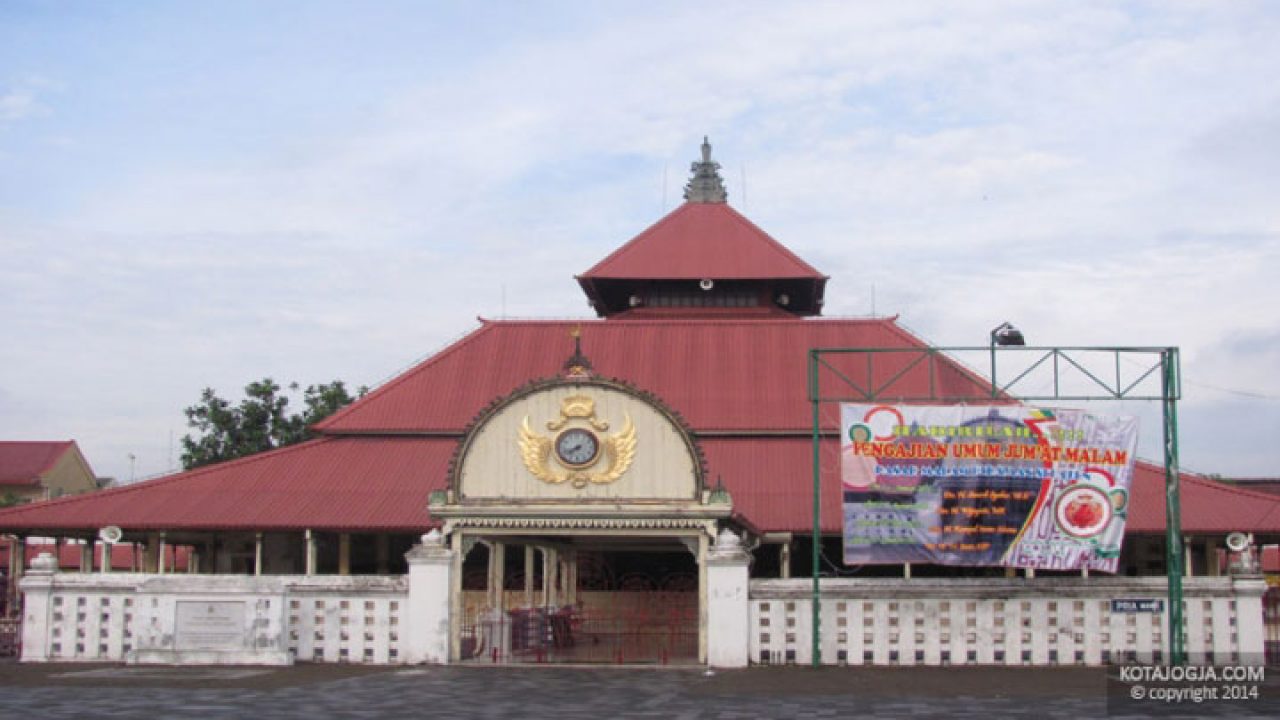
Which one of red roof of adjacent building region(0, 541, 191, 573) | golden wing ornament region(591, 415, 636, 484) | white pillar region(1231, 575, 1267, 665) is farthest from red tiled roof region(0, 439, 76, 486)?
white pillar region(1231, 575, 1267, 665)

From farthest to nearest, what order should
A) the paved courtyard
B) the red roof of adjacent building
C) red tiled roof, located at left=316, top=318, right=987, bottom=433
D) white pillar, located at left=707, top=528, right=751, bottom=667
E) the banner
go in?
the red roof of adjacent building
red tiled roof, located at left=316, top=318, right=987, bottom=433
the banner
white pillar, located at left=707, top=528, right=751, bottom=667
the paved courtyard

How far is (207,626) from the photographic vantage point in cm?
2009

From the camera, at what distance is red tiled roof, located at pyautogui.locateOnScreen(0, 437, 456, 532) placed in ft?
95.3

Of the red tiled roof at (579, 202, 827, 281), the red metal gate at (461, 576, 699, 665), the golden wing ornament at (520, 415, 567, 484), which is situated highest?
the red tiled roof at (579, 202, 827, 281)

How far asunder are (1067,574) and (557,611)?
9.71m

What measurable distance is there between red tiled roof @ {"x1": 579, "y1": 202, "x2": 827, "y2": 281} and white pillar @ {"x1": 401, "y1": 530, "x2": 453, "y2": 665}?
62.2 ft

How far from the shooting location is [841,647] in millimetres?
20281

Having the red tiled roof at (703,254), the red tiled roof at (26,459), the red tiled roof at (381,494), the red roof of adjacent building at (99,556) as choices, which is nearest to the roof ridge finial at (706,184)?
the red tiled roof at (703,254)

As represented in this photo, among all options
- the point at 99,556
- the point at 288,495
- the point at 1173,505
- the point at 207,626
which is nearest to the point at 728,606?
the point at 1173,505

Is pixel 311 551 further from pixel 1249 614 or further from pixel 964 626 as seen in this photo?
pixel 1249 614

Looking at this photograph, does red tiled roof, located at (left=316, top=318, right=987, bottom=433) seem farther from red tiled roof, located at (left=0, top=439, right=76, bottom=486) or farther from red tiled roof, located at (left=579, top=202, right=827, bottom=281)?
red tiled roof, located at (left=0, top=439, right=76, bottom=486)

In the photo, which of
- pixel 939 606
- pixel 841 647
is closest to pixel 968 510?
pixel 939 606

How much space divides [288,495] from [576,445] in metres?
11.1

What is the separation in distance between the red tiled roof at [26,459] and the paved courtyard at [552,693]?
167ft
